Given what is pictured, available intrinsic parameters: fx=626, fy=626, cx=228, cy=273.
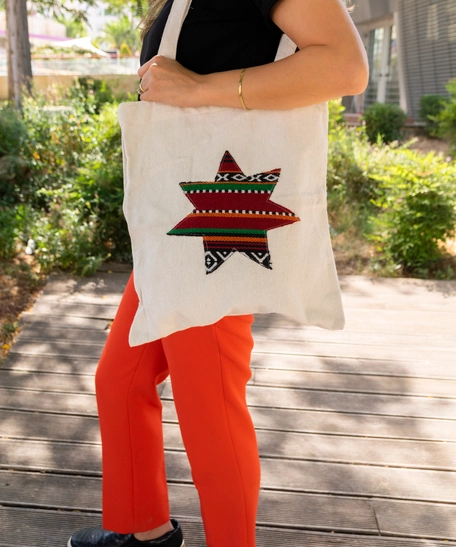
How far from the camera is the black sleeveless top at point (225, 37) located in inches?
48.4

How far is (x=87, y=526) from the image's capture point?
200cm

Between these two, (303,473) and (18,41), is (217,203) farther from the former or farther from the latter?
(18,41)

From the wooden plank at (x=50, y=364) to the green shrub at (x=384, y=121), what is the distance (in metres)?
10.1

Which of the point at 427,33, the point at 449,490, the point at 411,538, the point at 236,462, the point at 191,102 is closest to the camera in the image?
the point at 191,102

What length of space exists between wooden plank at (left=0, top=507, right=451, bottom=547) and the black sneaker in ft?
0.70

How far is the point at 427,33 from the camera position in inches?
583

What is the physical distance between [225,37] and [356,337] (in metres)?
2.48

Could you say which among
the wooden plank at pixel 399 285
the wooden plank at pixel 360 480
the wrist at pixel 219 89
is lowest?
the wooden plank at pixel 399 285

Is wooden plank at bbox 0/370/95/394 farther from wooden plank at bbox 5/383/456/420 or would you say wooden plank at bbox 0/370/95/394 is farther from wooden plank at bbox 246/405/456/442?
wooden plank at bbox 246/405/456/442

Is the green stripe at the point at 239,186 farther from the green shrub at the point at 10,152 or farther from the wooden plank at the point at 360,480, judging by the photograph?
the green shrub at the point at 10,152

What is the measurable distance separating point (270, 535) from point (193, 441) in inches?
29.8

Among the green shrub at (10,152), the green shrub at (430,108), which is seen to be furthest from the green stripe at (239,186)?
the green shrub at (430,108)

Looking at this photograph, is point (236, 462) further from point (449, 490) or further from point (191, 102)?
point (449, 490)

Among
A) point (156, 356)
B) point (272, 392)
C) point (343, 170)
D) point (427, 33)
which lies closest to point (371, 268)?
point (343, 170)
